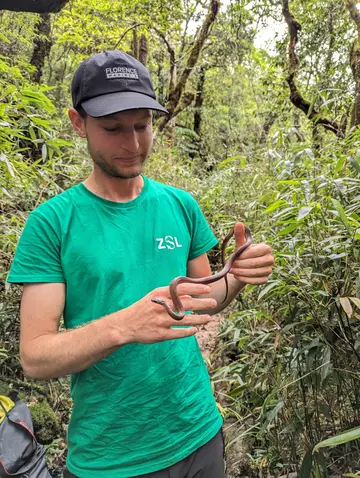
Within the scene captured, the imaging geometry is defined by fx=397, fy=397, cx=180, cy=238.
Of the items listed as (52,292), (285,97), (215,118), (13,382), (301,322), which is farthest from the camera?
(215,118)

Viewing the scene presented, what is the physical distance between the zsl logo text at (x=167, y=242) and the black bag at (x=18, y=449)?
64.3 inches

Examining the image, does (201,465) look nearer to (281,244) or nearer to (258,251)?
(258,251)

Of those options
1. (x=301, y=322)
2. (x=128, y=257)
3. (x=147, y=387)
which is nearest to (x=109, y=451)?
(x=147, y=387)

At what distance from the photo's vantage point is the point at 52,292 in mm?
1201

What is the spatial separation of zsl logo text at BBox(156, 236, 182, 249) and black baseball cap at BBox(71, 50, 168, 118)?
17.4 inches

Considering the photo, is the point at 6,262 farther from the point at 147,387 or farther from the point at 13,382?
the point at 147,387

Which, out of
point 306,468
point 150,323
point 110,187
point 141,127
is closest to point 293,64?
point 141,127

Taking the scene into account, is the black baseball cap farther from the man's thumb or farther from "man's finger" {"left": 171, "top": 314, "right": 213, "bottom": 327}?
"man's finger" {"left": 171, "top": 314, "right": 213, "bottom": 327}

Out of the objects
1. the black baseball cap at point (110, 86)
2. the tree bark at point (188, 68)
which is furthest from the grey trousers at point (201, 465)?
the tree bark at point (188, 68)

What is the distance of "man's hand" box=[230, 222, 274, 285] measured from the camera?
1322mm

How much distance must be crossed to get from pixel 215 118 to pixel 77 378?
1465 cm

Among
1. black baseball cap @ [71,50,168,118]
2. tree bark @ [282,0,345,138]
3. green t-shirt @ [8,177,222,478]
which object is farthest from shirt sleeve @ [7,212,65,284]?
tree bark @ [282,0,345,138]

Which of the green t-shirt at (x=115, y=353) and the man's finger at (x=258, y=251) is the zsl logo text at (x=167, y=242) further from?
the man's finger at (x=258, y=251)

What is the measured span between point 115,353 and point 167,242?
16.3 inches
